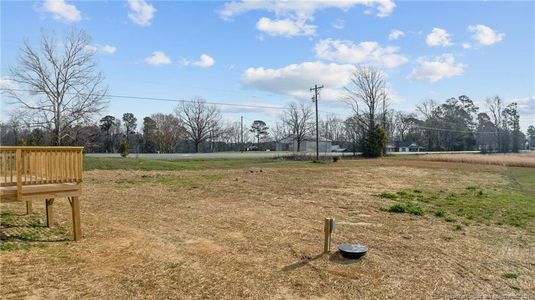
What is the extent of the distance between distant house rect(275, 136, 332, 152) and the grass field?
58.7m

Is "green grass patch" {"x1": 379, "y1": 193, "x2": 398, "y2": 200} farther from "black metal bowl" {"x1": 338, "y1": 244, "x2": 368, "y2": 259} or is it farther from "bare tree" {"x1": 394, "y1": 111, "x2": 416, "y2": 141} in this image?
"bare tree" {"x1": 394, "y1": 111, "x2": 416, "y2": 141}

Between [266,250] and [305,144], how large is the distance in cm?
6967

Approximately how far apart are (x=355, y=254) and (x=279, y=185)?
9.66 meters

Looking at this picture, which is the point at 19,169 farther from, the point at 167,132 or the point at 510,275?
the point at 167,132

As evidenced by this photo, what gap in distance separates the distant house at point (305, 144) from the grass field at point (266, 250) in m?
58.7

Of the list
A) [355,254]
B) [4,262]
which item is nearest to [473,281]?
[355,254]

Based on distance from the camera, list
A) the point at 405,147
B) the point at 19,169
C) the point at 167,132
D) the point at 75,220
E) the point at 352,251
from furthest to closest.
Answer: the point at 405,147
the point at 167,132
the point at 75,220
the point at 19,169
the point at 352,251

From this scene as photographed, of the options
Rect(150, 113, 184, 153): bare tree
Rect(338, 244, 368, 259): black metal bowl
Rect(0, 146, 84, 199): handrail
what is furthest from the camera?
Rect(150, 113, 184, 153): bare tree

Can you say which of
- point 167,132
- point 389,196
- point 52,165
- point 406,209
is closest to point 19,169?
point 52,165

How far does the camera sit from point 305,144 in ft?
247

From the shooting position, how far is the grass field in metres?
4.64

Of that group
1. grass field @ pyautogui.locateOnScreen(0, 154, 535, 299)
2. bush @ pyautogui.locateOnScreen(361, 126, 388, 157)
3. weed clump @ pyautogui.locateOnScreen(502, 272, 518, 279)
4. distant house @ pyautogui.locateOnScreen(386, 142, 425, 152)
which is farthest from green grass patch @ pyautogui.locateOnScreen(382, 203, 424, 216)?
distant house @ pyautogui.locateOnScreen(386, 142, 425, 152)

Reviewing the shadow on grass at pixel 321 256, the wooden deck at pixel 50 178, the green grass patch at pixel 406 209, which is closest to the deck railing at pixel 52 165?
the wooden deck at pixel 50 178

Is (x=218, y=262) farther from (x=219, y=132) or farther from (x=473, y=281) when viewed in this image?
(x=219, y=132)
